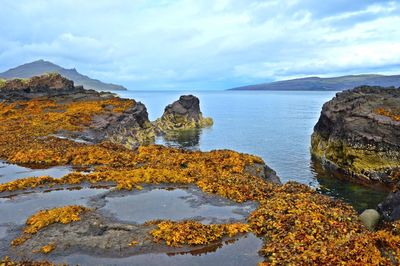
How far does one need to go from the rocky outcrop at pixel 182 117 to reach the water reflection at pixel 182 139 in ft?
13.1

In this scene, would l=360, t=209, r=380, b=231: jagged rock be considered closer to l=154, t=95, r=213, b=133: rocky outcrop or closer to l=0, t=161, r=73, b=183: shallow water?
l=0, t=161, r=73, b=183: shallow water

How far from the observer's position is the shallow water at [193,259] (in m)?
16.4

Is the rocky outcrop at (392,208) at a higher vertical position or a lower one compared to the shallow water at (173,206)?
lower

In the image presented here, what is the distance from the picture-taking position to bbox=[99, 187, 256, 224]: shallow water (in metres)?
21.5

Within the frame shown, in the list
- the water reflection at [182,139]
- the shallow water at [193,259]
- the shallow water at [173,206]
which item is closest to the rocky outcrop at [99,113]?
the water reflection at [182,139]

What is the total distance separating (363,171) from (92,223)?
129 ft

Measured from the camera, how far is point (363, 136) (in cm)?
5044

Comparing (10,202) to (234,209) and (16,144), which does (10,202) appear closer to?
(234,209)

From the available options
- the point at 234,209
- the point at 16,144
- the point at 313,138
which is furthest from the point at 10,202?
the point at 313,138

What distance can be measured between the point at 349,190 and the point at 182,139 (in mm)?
52902

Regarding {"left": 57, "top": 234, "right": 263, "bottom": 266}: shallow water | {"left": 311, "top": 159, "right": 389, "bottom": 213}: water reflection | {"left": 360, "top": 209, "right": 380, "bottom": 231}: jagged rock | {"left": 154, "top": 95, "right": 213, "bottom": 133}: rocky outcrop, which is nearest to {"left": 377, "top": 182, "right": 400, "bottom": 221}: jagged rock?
{"left": 360, "top": 209, "right": 380, "bottom": 231}: jagged rock

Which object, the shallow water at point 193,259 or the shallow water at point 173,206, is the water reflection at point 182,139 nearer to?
the shallow water at point 173,206

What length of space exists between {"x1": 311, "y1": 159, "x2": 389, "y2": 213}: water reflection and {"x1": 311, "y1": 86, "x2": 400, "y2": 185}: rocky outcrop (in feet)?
5.69

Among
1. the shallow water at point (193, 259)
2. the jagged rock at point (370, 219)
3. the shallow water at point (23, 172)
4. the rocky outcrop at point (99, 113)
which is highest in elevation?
the rocky outcrop at point (99, 113)
